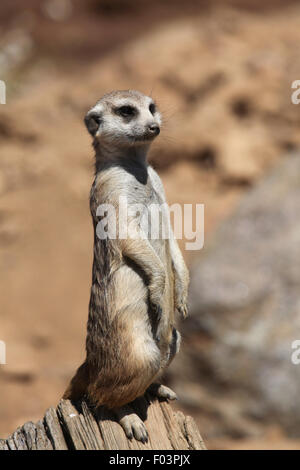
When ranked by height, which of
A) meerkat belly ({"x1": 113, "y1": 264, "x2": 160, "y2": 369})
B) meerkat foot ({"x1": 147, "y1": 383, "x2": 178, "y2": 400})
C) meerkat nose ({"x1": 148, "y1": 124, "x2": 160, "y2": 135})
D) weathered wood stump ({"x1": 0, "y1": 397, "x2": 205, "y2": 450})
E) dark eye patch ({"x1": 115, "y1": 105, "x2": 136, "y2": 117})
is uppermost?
dark eye patch ({"x1": 115, "y1": 105, "x2": 136, "y2": 117})

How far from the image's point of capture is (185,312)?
3.75m

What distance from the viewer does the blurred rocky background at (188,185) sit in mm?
6742

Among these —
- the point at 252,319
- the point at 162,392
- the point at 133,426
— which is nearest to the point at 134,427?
the point at 133,426

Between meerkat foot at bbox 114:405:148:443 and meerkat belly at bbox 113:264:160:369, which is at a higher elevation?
meerkat belly at bbox 113:264:160:369

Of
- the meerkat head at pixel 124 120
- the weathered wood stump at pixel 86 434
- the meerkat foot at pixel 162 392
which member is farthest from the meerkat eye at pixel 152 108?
the weathered wood stump at pixel 86 434

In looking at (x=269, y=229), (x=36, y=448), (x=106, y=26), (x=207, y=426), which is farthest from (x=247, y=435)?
(x=106, y=26)

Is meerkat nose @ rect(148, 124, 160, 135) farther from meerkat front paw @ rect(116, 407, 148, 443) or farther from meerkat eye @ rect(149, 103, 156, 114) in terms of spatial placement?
meerkat front paw @ rect(116, 407, 148, 443)

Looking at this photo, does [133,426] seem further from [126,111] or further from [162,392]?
[126,111]

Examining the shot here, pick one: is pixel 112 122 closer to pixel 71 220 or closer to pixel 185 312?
pixel 185 312

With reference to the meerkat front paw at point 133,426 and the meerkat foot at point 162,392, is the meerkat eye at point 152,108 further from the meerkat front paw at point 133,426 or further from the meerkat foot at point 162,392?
the meerkat front paw at point 133,426

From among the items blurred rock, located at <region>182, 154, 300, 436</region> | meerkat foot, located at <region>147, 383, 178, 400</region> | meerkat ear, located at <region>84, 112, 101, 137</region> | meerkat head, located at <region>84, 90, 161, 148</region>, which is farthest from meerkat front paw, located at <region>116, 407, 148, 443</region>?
blurred rock, located at <region>182, 154, 300, 436</region>

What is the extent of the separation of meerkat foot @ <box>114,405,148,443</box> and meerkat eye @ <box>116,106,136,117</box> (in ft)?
4.79

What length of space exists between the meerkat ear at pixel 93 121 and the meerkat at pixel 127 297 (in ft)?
0.31

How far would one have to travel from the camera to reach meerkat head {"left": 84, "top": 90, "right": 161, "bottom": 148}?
141 inches
